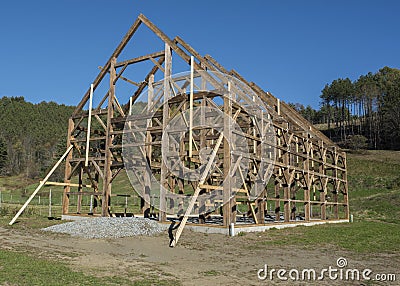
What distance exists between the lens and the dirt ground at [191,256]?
7828mm

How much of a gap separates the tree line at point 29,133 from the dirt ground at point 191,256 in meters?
72.6

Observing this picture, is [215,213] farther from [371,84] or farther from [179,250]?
[371,84]

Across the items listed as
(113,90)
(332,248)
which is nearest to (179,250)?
(332,248)

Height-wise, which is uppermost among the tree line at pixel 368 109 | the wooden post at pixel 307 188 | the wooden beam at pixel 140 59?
the tree line at pixel 368 109

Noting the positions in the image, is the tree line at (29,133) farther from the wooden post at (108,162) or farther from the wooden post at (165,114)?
the wooden post at (165,114)

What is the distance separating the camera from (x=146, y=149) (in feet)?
60.7

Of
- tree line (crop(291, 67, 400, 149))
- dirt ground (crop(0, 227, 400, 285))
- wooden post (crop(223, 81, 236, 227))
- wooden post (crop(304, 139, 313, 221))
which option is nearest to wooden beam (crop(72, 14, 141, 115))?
wooden post (crop(223, 81, 236, 227))

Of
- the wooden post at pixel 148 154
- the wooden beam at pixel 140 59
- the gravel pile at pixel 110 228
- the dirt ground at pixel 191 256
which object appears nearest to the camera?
the dirt ground at pixel 191 256

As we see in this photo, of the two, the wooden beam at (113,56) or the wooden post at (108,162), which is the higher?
the wooden beam at (113,56)

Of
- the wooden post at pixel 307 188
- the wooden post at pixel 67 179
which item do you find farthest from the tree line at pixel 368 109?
the wooden post at pixel 67 179

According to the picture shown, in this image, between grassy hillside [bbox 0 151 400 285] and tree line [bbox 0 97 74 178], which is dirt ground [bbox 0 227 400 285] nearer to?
grassy hillside [bbox 0 151 400 285]

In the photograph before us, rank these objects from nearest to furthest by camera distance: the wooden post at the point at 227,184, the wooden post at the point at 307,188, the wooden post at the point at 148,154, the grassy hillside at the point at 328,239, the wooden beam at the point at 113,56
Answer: the grassy hillside at the point at 328,239 → the wooden post at the point at 227,184 → the wooden post at the point at 148,154 → the wooden beam at the point at 113,56 → the wooden post at the point at 307,188

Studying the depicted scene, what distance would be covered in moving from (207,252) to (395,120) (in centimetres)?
6200

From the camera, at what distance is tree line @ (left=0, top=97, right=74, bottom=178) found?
83.2m
